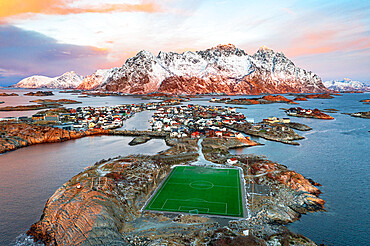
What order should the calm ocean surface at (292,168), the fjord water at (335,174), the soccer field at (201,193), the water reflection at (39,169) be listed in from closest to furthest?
the fjord water at (335,174) < the calm ocean surface at (292,168) < the water reflection at (39,169) < the soccer field at (201,193)

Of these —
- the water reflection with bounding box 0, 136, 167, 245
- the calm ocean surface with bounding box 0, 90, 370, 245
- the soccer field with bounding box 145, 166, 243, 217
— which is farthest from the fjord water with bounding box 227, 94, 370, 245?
the water reflection with bounding box 0, 136, 167, 245

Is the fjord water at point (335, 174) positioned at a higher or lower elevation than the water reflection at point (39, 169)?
lower

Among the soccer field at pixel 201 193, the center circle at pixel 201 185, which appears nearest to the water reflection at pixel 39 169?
the soccer field at pixel 201 193

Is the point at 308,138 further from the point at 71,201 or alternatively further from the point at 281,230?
the point at 71,201

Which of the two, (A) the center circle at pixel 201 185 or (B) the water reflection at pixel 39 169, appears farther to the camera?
(A) the center circle at pixel 201 185

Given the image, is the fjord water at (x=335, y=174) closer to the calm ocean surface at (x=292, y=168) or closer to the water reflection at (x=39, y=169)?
the calm ocean surface at (x=292, y=168)

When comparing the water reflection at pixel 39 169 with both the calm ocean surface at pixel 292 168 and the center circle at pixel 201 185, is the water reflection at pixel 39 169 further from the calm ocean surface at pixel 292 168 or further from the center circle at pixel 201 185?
the center circle at pixel 201 185

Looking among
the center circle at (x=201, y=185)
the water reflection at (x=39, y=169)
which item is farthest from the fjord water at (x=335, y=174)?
the water reflection at (x=39, y=169)

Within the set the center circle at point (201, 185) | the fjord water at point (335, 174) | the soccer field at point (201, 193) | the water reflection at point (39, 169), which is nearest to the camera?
the fjord water at point (335, 174)
